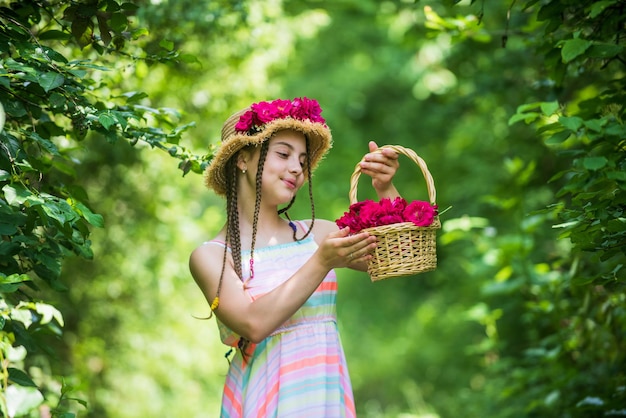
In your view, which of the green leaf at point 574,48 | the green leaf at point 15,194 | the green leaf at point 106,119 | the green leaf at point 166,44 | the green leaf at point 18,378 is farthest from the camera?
the green leaf at point 166,44

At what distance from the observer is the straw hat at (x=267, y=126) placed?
9.06 ft

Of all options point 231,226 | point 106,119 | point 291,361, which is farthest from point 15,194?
point 291,361

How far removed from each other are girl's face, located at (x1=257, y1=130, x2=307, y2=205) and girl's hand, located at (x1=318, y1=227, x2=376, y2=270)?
0.41 meters

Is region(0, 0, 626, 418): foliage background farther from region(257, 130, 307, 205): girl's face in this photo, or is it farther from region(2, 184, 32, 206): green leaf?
region(257, 130, 307, 205): girl's face

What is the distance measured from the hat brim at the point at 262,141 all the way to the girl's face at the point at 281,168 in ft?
0.12

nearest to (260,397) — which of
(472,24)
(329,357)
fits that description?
(329,357)

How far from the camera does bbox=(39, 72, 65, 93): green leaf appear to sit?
2392 mm

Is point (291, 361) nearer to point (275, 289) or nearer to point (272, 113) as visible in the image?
point (275, 289)

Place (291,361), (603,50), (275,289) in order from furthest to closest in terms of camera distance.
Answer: (603,50), (291,361), (275,289)

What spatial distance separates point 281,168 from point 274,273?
0.38 m

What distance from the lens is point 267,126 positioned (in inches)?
108

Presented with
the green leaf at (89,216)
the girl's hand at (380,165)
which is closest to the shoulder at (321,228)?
the girl's hand at (380,165)

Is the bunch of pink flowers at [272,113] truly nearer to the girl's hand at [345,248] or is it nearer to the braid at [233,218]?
the braid at [233,218]

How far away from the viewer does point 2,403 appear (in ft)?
6.46
